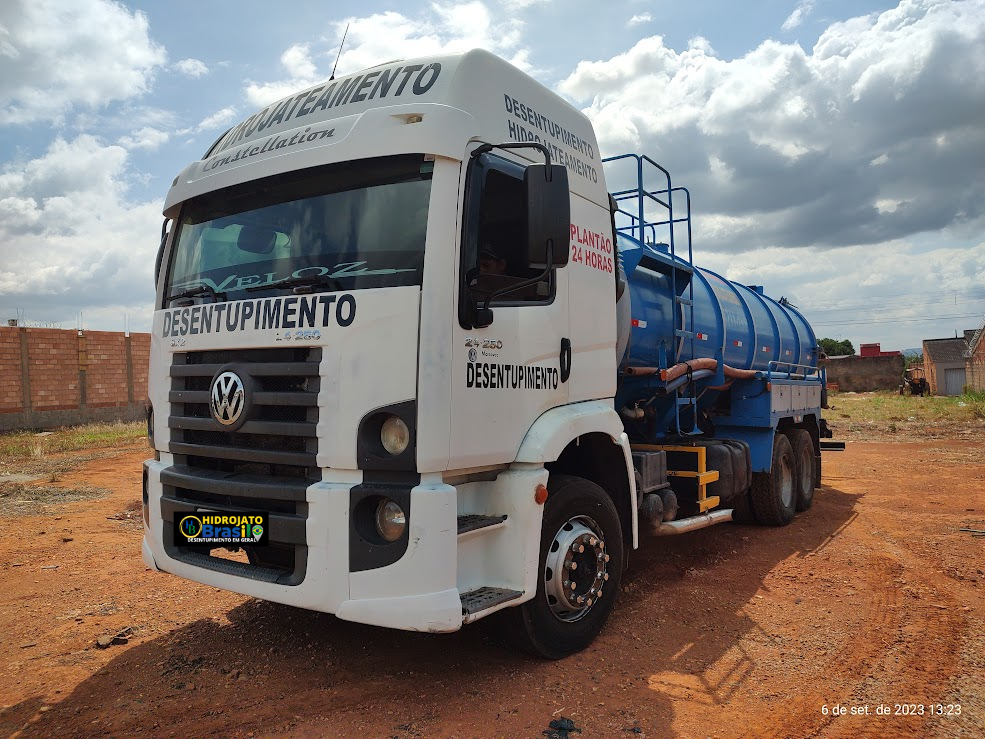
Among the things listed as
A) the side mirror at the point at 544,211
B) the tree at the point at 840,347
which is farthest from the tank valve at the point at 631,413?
the tree at the point at 840,347

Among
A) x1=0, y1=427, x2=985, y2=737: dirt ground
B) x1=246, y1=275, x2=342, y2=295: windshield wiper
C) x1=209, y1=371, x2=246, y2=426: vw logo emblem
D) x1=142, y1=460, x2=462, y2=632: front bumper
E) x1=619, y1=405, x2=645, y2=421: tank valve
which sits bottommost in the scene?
x1=0, y1=427, x2=985, y2=737: dirt ground

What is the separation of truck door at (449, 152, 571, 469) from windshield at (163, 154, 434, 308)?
27cm

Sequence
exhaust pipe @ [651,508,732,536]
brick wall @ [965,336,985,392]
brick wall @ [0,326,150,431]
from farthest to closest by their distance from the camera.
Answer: brick wall @ [965,336,985,392]
brick wall @ [0,326,150,431]
exhaust pipe @ [651,508,732,536]

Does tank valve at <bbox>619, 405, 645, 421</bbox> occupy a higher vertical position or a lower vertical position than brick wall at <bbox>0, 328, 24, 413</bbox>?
lower

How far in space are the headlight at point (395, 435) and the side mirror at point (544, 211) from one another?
3.28 feet

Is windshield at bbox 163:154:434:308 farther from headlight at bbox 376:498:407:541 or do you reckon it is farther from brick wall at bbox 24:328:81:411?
brick wall at bbox 24:328:81:411

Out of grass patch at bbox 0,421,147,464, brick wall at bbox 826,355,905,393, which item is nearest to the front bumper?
grass patch at bbox 0,421,147,464

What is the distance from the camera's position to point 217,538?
12.3ft

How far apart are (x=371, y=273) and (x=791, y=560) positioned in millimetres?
5008

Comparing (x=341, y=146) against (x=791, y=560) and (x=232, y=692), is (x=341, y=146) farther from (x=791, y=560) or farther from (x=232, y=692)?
(x=791, y=560)

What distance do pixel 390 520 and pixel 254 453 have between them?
2.69ft

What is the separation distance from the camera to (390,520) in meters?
3.33

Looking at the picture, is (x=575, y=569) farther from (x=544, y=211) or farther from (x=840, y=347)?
(x=840, y=347)

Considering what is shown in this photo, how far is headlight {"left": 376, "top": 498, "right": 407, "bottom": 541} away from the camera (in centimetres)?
329
